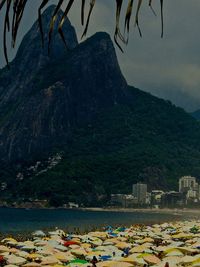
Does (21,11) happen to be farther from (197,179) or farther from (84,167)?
(197,179)

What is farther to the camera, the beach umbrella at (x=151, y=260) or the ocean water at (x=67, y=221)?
the ocean water at (x=67, y=221)

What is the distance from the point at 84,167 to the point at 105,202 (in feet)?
75.5

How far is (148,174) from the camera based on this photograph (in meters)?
172

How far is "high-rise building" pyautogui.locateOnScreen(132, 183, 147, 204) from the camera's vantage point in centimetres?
14850

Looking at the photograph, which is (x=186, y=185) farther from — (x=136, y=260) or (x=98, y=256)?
(x=136, y=260)

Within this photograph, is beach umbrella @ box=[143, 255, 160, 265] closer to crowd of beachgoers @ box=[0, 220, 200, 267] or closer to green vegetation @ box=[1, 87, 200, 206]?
crowd of beachgoers @ box=[0, 220, 200, 267]

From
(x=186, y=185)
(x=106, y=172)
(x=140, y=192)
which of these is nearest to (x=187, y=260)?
(x=140, y=192)

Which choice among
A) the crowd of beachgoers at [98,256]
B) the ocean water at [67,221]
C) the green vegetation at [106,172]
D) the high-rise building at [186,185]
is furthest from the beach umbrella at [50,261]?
the high-rise building at [186,185]

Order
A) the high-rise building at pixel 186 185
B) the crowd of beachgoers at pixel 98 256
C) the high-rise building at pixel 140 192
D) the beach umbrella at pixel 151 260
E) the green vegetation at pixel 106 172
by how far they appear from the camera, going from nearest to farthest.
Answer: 1. the crowd of beachgoers at pixel 98 256
2. the beach umbrella at pixel 151 260
3. the high-rise building at pixel 140 192
4. the green vegetation at pixel 106 172
5. the high-rise building at pixel 186 185

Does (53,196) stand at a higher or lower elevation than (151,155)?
lower

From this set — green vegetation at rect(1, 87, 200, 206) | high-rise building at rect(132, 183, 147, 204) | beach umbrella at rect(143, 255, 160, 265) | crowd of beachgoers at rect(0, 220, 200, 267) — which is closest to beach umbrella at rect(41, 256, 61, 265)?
crowd of beachgoers at rect(0, 220, 200, 267)

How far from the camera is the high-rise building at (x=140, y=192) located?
148500mm

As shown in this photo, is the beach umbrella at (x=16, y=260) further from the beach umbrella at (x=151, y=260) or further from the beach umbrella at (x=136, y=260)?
the beach umbrella at (x=151, y=260)

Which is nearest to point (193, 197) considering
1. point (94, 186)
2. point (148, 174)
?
point (148, 174)
